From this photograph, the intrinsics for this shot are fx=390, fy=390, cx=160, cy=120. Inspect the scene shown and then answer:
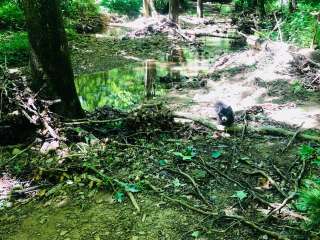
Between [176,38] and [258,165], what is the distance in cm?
1516

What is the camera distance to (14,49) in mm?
13336

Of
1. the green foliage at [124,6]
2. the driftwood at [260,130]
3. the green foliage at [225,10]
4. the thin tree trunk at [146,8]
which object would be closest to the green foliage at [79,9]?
the thin tree trunk at [146,8]

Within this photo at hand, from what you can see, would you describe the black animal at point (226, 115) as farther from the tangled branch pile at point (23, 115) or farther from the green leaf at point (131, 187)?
the tangled branch pile at point (23, 115)

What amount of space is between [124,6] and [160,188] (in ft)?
83.6

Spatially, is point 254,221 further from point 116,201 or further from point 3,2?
point 3,2

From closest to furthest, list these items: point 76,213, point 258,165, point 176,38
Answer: point 76,213 → point 258,165 → point 176,38

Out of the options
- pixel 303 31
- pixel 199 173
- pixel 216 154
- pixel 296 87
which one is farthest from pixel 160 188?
pixel 303 31

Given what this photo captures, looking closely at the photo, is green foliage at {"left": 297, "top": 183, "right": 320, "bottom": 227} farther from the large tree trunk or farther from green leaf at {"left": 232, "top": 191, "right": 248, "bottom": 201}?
the large tree trunk

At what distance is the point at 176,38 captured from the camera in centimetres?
1983

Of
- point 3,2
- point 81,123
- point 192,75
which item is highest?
point 3,2

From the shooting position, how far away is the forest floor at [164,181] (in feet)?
13.8

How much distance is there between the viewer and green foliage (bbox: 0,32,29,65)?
12719 mm

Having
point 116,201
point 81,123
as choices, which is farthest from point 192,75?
point 116,201

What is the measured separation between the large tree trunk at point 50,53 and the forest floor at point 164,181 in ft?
1.97
